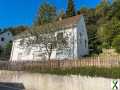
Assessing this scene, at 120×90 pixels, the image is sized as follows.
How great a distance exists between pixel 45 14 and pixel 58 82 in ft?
151

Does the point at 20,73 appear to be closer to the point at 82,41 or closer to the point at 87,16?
the point at 82,41

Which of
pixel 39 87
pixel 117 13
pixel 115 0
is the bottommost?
pixel 39 87

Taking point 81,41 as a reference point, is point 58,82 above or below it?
below

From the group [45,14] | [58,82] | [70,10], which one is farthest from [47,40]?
[45,14]

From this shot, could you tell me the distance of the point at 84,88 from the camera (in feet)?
41.6

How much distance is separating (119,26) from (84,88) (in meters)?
18.5

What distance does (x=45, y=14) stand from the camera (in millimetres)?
59156

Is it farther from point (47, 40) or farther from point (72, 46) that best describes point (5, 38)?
point (72, 46)

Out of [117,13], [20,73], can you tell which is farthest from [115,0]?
[20,73]

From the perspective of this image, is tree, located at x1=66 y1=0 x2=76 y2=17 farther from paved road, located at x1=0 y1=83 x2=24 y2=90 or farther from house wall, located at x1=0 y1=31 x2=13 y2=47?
paved road, located at x1=0 y1=83 x2=24 y2=90

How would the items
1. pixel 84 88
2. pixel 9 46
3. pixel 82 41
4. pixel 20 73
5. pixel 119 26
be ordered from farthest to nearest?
pixel 9 46
pixel 82 41
pixel 119 26
pixel 20 73
pixel 84 88

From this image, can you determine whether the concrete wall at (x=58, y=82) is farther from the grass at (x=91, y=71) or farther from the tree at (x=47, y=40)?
the tree at (x=47, y=40)

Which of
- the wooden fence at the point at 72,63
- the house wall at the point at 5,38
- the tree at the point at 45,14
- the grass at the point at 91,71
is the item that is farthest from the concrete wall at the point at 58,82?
the house wall at the point at 5,38

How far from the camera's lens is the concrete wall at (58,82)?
1195cm
